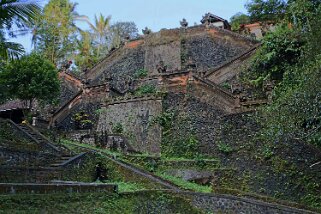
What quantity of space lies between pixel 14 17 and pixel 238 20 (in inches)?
1245

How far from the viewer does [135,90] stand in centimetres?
2350

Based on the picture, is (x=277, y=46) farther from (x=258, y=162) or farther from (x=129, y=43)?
(x=129, y=43)

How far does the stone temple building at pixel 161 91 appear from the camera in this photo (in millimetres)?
19266

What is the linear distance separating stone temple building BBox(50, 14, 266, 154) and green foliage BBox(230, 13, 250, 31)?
5550 mm

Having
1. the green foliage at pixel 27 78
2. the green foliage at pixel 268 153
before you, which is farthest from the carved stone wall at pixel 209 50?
the green foliage at pixel 268 153

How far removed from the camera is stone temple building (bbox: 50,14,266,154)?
63.2 feet

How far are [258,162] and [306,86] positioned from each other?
4.83 m

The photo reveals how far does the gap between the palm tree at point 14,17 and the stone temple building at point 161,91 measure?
31.4 ft

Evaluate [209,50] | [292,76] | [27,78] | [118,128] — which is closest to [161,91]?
[118,128]

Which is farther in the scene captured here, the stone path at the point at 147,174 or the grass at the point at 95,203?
the stone path at the point at 147,174

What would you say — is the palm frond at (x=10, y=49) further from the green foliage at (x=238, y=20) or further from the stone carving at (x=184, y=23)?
the green foliage at (x=238, y=20)

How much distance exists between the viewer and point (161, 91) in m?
20.7

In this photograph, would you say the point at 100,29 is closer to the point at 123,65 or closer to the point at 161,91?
the point at 123,65

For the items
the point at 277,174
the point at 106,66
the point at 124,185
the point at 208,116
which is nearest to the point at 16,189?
the point at 124,185
